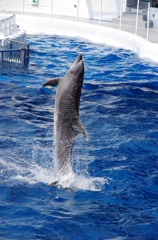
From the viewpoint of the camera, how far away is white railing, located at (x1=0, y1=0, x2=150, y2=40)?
17.4 meters

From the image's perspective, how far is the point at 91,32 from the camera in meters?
17.6

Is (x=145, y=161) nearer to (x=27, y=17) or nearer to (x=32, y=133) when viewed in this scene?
(x=32, y=133)

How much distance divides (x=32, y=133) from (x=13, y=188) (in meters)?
2.16

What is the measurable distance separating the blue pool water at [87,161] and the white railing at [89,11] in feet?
17.9

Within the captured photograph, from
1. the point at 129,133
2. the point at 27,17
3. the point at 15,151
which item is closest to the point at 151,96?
the point at 129,133

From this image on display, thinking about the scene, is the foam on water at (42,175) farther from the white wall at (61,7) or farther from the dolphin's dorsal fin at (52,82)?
the white wall at (61,7)

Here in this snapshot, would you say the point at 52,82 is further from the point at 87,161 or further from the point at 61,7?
the point at 61,7

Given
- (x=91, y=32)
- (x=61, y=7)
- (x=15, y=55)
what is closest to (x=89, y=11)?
(x=61, y=7)

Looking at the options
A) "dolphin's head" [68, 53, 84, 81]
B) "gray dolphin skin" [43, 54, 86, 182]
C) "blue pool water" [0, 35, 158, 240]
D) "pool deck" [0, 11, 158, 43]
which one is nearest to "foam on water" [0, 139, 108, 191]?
"blue pool water" [0, 35, 158, 240]

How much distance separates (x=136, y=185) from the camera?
6.41 m

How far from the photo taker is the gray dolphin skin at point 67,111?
5.49 meters

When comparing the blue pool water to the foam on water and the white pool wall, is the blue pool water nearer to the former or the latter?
the foam on water

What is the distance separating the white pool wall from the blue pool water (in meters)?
2.50

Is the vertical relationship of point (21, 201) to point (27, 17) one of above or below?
below
